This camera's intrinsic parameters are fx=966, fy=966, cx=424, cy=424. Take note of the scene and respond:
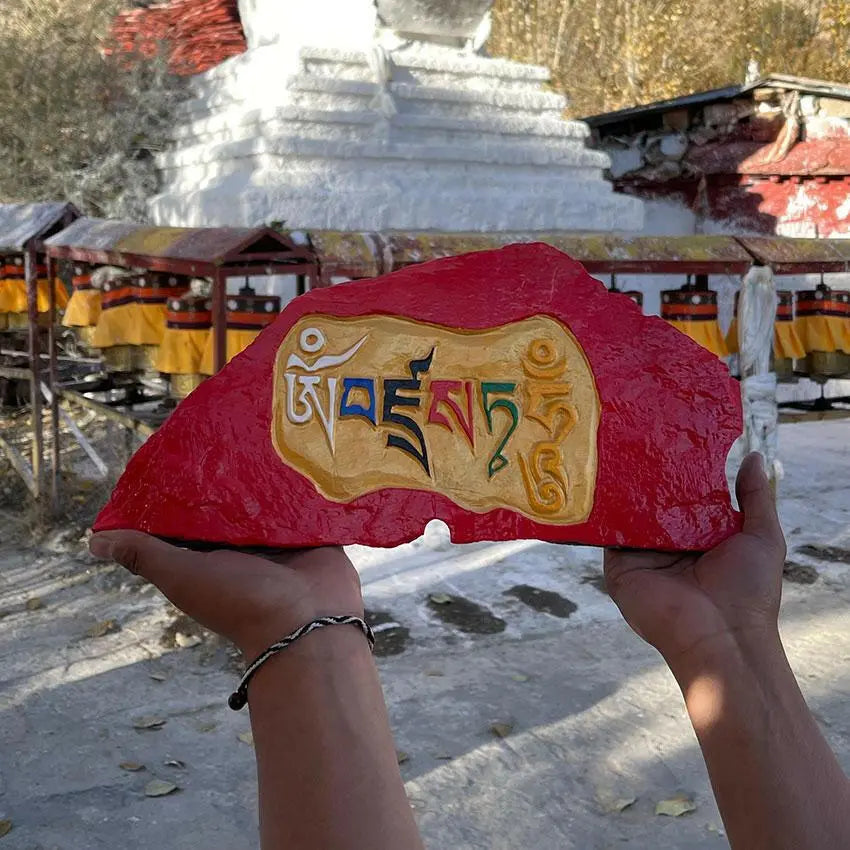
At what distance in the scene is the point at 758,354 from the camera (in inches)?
192

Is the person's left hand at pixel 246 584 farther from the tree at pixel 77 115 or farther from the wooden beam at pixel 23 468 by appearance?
the tree at pixel 77 115

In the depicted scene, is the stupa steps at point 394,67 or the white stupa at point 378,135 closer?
the white stupa at point 378,135

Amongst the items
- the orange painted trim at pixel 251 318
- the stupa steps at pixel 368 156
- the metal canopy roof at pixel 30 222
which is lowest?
the orange painted trim at pixel 251 318

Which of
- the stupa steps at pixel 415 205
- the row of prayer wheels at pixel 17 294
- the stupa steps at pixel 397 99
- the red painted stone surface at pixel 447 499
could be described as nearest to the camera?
the red painted stone surface at pixel 447 499

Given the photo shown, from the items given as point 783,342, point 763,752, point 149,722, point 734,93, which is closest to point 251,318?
point 149,722

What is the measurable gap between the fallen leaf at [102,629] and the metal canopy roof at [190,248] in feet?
5.08

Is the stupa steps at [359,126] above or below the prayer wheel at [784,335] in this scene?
above

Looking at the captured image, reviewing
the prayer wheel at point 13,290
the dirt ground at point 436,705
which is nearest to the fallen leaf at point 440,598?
the dirt ground at point 436,705

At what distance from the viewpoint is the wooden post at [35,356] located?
5227 mm

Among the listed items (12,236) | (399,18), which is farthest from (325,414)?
(399,18)

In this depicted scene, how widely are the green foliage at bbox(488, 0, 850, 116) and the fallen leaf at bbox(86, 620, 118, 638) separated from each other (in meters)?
13.0

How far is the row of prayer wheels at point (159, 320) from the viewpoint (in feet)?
13.0

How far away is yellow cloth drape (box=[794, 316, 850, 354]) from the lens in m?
5.30

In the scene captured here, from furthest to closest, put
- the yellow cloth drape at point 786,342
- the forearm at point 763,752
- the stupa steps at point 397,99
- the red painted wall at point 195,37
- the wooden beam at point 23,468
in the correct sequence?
the red painted wall at point 195,37 → the stupa steps at point 397,99 → the wooden beam at point 23,468 → the yellow cloth drape at point 786,342 → the forearm at point 763,752
